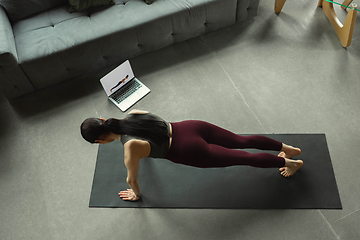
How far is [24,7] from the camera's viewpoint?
8.90 feet

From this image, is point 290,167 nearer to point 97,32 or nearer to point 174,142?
point 174,142

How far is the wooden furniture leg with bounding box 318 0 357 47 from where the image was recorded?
108 inches

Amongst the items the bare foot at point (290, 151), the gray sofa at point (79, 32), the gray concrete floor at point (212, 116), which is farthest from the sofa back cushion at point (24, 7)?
the bare foot at point (290, 151)

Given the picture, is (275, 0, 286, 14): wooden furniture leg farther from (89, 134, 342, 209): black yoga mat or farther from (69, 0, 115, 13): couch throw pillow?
(69, 0, 115, 13): couch throw pillow

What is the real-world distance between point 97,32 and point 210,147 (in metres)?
1.51

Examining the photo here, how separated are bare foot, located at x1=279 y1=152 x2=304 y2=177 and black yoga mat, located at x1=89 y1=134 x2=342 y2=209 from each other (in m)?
0.04

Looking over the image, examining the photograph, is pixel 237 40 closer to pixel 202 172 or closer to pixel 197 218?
pixel 202 172

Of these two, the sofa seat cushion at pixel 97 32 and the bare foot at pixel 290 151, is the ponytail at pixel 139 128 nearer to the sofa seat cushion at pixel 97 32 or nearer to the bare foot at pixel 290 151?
the bare foot at pixel 290 151

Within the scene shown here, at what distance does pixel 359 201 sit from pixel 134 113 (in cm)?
171

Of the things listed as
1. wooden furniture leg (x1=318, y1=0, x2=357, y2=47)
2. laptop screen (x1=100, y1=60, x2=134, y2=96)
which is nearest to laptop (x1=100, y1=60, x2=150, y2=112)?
laptop screen (x1=100, y1=60, x2=134, y2=96)

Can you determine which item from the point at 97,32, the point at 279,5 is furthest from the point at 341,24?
the point at 97,32

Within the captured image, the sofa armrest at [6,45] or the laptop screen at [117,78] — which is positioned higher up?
the sofa armrest at [6,45]

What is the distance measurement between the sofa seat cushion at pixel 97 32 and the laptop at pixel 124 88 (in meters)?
0.28

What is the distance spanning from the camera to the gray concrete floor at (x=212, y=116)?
82.7 inches
